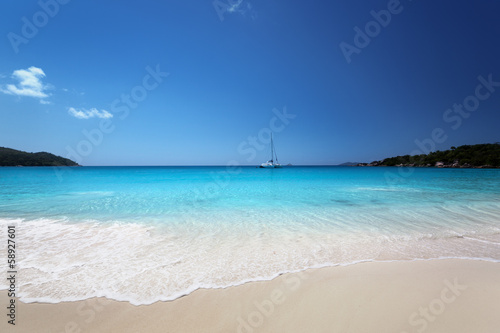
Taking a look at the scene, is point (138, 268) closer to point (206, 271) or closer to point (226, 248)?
point (206, 271)

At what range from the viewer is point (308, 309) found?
299 cm

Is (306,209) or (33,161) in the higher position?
(33,161)

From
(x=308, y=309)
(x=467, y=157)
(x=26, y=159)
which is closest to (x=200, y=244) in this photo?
(x=308, y=309)

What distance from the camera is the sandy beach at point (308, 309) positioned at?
2.65 metres

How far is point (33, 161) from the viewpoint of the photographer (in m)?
112

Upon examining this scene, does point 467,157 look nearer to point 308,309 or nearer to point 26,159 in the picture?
point 308,309

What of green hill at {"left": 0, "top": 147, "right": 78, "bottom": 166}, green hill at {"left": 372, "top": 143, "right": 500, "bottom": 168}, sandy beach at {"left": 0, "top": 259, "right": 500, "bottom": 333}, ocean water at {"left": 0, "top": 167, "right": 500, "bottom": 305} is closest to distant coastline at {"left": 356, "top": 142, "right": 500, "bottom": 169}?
green hill at {"left": 372, "top": 143, "right": 500, "bottom": 168}

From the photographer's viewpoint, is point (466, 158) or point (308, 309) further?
point (466, 158)

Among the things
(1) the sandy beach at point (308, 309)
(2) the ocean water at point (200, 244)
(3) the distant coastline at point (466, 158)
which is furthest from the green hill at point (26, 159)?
(3) the distant coastline at point (466, 158)

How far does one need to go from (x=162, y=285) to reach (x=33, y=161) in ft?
520

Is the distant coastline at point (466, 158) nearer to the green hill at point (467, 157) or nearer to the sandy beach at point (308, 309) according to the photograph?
the green hill at point (467, 157)

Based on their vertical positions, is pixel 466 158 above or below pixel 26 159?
below

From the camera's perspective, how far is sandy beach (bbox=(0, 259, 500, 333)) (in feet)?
8.70

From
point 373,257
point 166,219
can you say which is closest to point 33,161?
point 166,219
